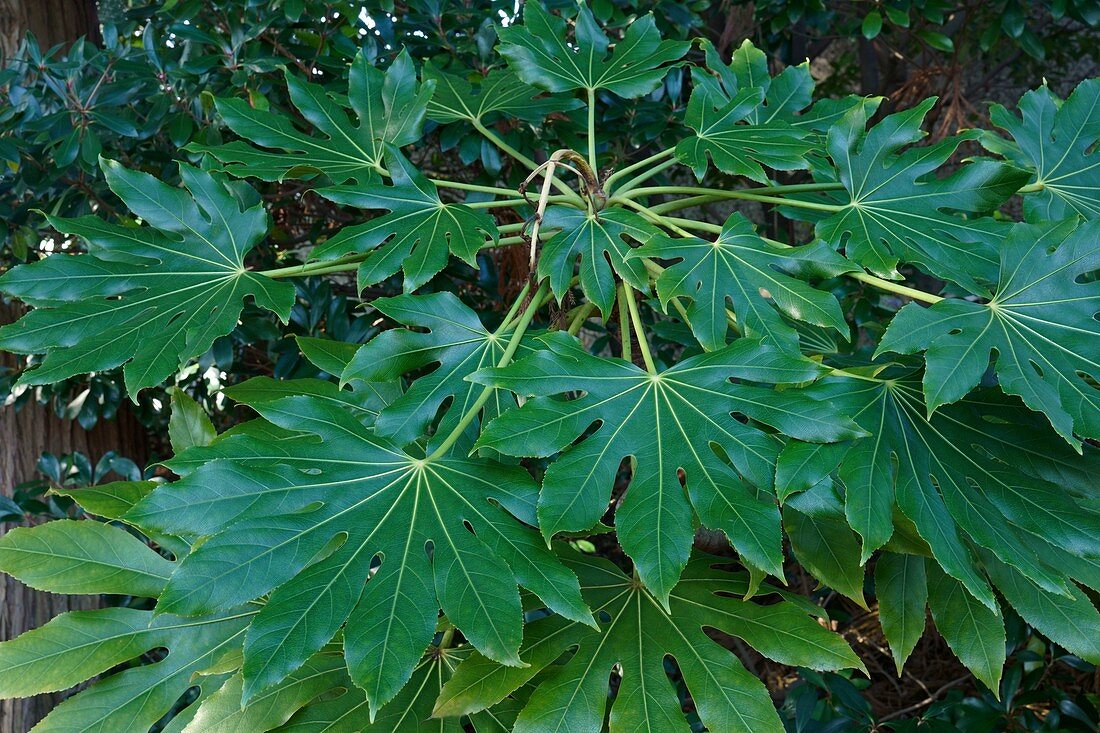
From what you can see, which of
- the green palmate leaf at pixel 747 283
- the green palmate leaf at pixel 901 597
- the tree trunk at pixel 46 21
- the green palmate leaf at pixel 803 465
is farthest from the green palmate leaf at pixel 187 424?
the tree trunk at pixel 46 21

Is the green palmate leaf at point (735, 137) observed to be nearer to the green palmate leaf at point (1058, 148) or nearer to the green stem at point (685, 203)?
the green stem at point (685, 203)

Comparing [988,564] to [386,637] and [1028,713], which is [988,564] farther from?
[1028,713]

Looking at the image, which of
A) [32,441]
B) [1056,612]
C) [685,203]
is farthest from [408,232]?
[32,441]

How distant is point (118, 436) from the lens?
220 cm

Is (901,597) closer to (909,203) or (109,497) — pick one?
(909,203)

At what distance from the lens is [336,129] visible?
1208 millimetres

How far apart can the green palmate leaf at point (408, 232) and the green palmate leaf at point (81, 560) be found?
44 centimetres

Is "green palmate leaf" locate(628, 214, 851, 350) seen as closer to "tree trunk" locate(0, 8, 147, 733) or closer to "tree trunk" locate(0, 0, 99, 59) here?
"tree trunk" locate(0, 8, 147, 733)

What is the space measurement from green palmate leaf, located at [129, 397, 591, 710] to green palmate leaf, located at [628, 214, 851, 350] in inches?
9.8

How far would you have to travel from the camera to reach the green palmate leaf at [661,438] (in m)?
0.76

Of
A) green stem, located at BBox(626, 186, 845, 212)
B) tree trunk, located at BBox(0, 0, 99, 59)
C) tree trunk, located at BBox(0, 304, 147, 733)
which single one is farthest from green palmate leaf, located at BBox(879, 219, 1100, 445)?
tree trunk, located at BBox(0, 0, 99, 59)

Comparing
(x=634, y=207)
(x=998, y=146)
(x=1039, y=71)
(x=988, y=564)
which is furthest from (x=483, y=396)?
(x=1039, y=71)

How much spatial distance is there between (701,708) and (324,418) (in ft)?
1.57

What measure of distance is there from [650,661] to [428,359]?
40cm
